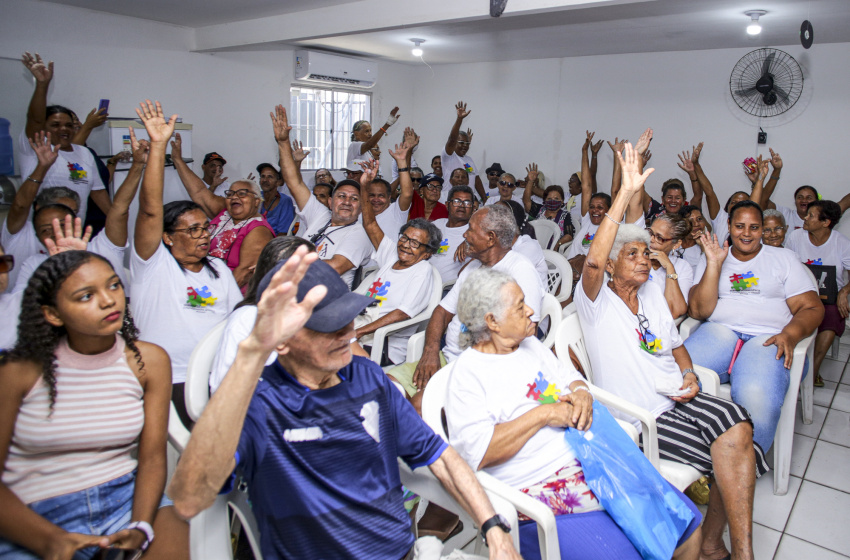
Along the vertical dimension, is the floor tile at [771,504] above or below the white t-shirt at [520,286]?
below

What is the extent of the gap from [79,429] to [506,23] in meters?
4.69

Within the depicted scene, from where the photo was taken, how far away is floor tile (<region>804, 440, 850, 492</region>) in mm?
2653

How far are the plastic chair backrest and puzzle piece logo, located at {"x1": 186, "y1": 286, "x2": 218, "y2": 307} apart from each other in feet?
1.49

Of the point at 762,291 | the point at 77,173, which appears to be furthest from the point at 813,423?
the point at 77,173

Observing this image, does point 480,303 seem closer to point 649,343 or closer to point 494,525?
point 494,525

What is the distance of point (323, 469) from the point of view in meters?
1.24

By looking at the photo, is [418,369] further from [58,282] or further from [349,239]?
[58,282]

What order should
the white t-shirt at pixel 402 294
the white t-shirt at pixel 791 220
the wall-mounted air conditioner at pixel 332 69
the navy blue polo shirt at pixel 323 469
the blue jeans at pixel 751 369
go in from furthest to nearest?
the wall-mounted air conditioner at pixel 332 69
the white t-shirt at pixel 791 220
the white t-shirt at pixel 402 294
the blue jeans at pixel 751 369
the navy blue polo shirt at pixel 323 469

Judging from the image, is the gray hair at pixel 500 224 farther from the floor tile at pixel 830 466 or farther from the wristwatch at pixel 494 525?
the floor tile at pixel 830 466

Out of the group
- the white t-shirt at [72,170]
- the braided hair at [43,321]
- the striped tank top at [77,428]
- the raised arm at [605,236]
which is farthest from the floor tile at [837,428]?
the white t-shirt at [72,170]

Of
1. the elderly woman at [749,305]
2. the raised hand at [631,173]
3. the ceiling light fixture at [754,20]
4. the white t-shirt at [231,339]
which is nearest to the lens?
the white t-shirt at [231,339]

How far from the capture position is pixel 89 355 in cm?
147

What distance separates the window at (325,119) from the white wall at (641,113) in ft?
3.92

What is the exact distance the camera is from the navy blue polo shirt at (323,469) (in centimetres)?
119
